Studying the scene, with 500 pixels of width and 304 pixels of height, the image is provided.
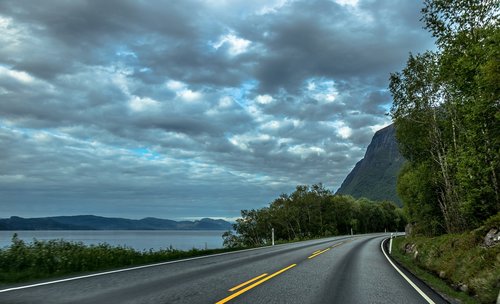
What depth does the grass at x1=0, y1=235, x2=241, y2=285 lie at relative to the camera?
36.7ft

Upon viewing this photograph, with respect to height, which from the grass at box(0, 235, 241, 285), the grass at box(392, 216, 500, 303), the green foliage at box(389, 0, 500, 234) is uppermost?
the green foliage at box(389, 0, 500, 234)

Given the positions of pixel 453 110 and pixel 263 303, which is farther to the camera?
pixel 453 110

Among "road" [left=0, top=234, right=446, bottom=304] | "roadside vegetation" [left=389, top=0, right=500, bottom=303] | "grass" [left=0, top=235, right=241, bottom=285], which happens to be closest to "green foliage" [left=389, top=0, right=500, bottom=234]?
"roadside vegetation" [left=389, top=0, right=500, bottom=303]

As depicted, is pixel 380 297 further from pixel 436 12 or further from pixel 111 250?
pixel 436 12

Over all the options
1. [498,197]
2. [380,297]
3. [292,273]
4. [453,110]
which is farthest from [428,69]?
[380,297]

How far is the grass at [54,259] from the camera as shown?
1119 centimetres

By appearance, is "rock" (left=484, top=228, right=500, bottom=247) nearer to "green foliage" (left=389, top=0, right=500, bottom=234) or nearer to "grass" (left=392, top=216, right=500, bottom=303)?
"grass" (left=392, top=216, right=500, bottom=303)

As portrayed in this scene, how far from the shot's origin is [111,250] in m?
16.1

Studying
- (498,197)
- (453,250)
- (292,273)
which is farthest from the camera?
(498,197)

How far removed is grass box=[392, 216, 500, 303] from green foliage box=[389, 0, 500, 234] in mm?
3582

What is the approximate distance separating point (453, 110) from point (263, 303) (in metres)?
19.9

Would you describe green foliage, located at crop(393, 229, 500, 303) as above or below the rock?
below

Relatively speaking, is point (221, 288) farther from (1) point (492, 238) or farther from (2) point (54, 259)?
(1) point (492, 238)

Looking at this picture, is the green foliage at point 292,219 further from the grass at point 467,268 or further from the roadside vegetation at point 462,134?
the grass at point 467,268
